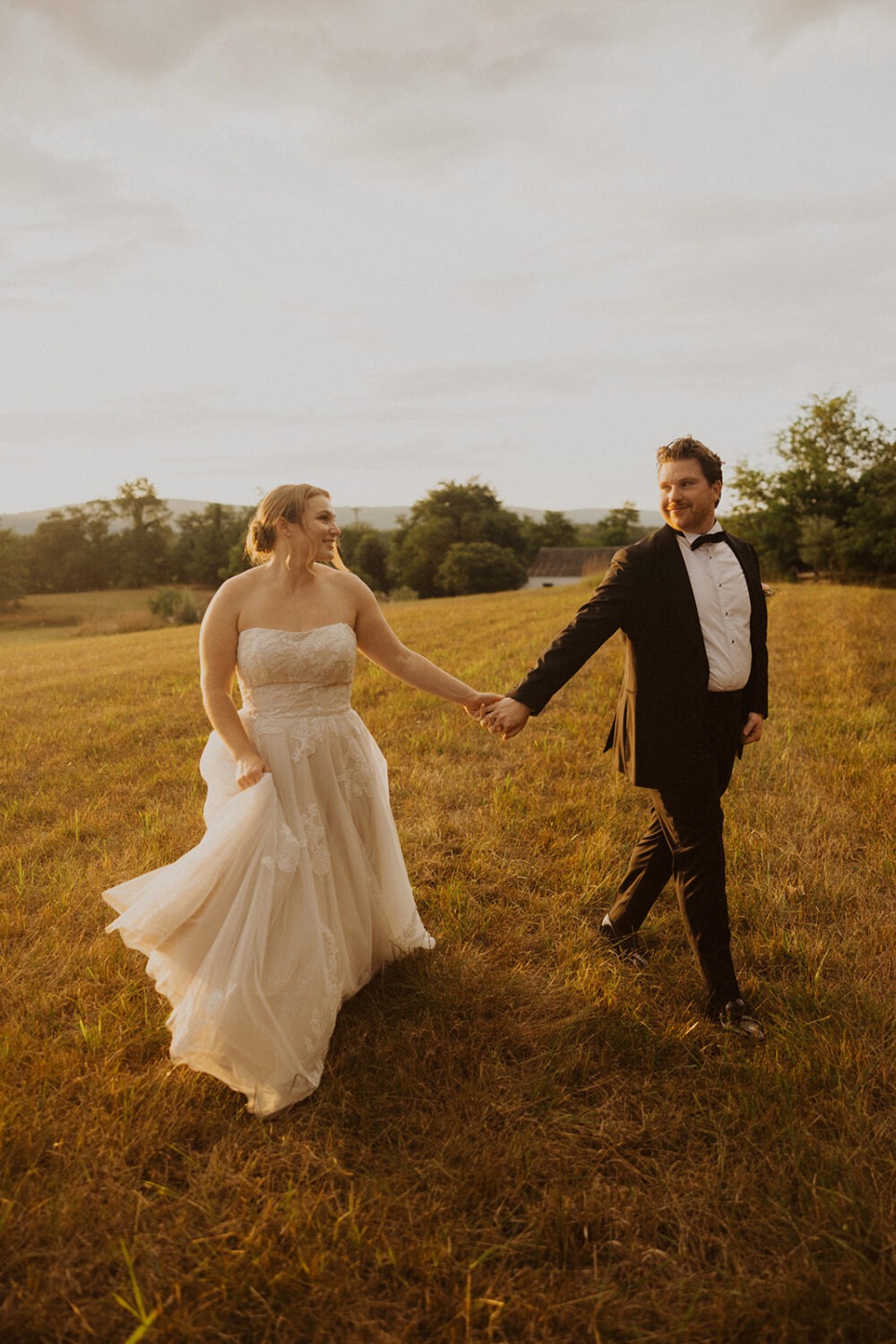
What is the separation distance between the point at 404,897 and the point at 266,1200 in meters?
1.61

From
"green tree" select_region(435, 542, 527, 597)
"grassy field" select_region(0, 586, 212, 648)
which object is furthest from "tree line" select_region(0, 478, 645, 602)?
"grassy field" select_region(0, 586, 212, 648)

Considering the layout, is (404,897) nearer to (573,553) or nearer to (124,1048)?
(124,1048)

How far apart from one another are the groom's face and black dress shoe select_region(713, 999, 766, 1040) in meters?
2.26

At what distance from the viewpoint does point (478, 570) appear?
70.8 m

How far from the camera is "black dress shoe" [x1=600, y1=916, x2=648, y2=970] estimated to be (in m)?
4.18

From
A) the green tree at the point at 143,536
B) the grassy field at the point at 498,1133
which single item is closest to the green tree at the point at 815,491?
the grassy field at the point at 498,1133

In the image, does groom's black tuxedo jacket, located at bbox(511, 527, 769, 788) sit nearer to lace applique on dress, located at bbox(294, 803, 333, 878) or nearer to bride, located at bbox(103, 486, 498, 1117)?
bride, located at bbox(103, 486, 498, 1117)

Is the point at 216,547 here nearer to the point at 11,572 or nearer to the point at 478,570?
the point at 11,572

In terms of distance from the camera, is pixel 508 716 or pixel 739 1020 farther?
pixel 508 716

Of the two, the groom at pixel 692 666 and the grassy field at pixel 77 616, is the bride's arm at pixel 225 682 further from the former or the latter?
the grassy field at pixel 77 616

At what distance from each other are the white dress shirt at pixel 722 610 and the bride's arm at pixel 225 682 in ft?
7.18

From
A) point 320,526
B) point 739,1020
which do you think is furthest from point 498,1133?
point 320,526

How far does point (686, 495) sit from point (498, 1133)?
287 centimetres

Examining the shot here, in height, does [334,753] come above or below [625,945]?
above
